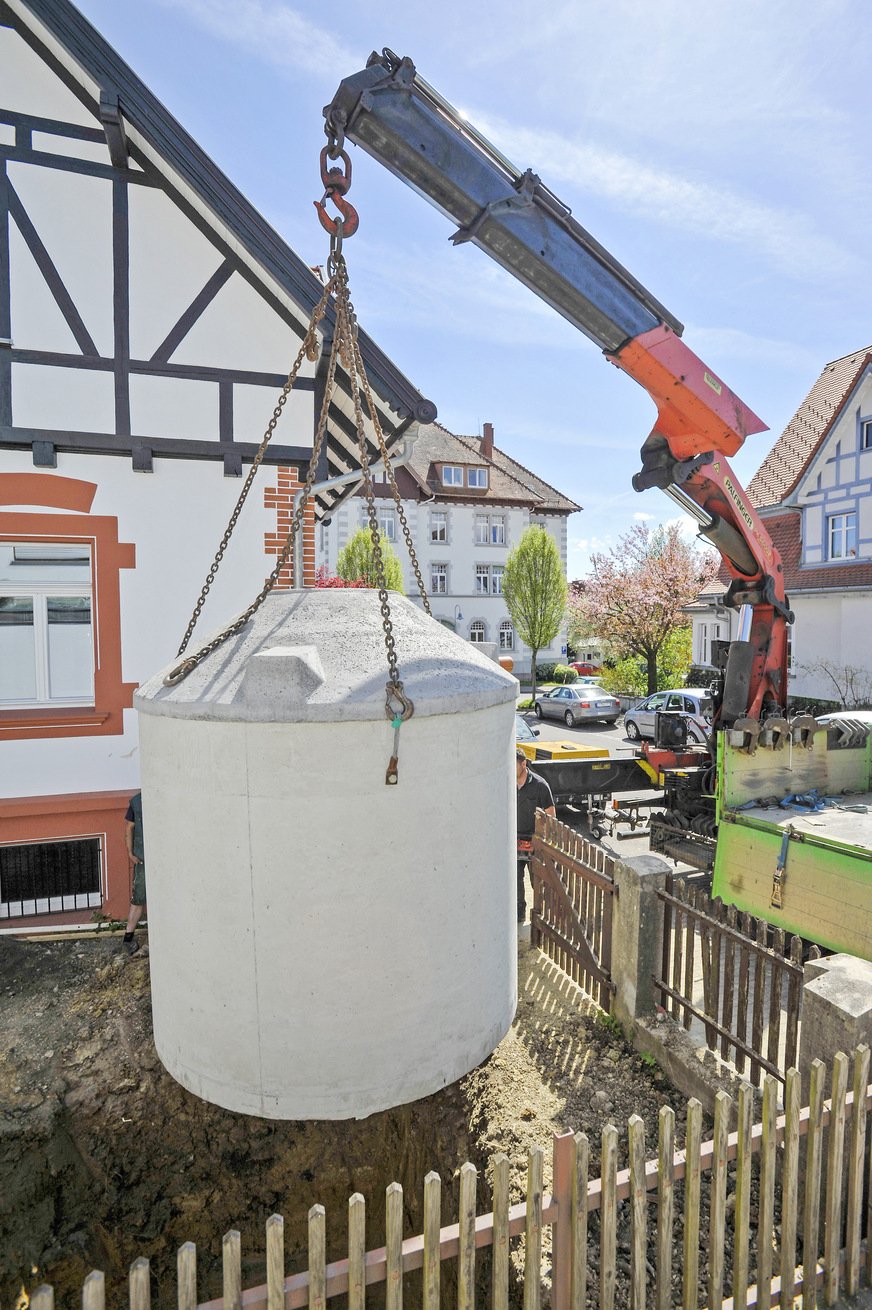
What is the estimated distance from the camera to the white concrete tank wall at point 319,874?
2.66 metres

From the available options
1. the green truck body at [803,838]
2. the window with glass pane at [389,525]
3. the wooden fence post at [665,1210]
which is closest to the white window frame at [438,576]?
the window with glass pane at [389,525]

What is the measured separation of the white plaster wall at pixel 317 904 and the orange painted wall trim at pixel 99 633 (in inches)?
128

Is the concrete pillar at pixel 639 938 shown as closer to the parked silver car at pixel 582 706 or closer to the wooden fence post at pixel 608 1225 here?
the wooden fence post at pixel 608 1225

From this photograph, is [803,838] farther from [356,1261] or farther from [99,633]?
[99,633]

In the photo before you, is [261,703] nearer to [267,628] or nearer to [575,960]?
[267,628]

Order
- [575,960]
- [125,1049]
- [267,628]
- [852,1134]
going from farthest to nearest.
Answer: [575,960] → [125,1049] → [267,628] → [852,1134]

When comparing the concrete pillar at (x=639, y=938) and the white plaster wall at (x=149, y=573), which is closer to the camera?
the concrete pillar at (x=639, y=938)

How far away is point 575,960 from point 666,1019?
97 centimetres

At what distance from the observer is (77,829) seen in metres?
5.87

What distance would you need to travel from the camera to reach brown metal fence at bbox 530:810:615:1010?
488cm

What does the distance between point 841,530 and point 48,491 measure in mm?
18651

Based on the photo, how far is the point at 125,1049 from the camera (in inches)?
155

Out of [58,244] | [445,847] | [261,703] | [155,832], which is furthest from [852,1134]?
[58,244]

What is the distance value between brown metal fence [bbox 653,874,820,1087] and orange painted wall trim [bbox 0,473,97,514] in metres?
5.42
